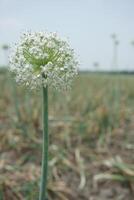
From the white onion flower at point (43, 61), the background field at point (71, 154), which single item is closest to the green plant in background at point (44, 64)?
the white onion flower at point (43, 61)

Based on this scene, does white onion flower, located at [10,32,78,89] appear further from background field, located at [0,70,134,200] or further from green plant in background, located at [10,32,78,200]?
background field, located at [0,70,134,200]

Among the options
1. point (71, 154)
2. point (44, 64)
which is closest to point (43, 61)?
point (44, 64)

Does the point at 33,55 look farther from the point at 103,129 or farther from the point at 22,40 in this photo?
the point at 103,129

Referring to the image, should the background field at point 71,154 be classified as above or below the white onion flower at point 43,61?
below

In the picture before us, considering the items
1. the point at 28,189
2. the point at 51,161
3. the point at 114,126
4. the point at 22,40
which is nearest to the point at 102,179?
the point at 51,161

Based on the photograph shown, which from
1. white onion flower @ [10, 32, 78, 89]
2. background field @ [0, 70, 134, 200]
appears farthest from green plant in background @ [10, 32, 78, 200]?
background field @ [0, 70, 134, 200]

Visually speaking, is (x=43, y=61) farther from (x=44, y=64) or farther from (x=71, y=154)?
(x=71, y=154)

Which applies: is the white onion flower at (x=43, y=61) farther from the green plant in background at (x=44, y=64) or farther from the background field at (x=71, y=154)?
the background field at (x=71, y=154)
